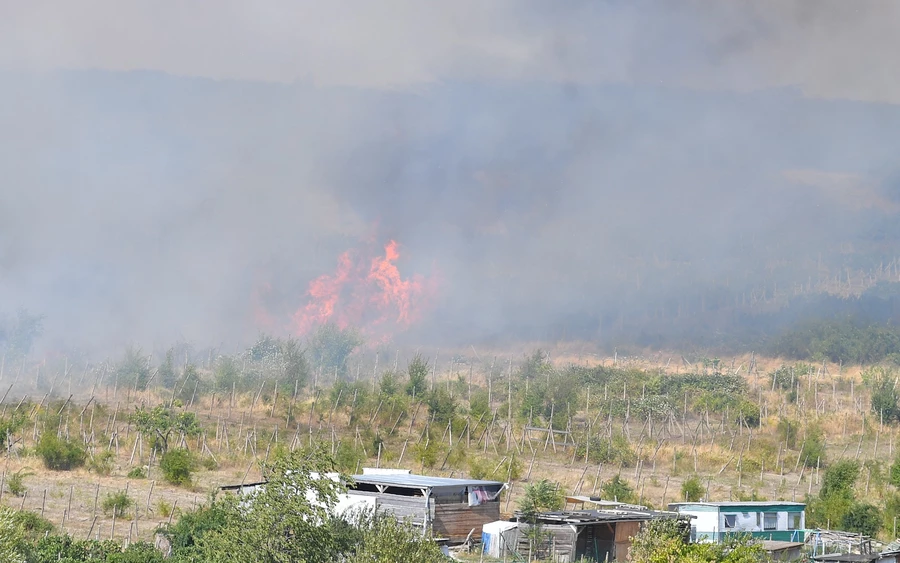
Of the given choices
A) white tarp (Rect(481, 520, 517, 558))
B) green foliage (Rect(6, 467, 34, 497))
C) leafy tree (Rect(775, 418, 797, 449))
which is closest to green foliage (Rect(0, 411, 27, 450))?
green foliage (Rect(6, 467, 34, 497))

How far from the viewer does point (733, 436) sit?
8675 centimetres

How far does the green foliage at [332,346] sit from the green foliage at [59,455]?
59.1 meters

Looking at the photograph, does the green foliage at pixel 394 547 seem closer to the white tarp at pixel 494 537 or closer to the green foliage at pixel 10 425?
the white tarp at pixel 494 537

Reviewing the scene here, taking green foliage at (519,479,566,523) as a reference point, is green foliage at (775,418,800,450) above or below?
above

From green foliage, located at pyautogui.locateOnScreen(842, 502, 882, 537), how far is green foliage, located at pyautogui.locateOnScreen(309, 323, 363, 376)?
77.2 m

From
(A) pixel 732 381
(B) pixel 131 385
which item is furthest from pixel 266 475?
(A) pixel 732 381

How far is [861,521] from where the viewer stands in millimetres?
53188

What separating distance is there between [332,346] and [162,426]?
60.8 metres

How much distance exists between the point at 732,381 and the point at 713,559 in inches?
3645

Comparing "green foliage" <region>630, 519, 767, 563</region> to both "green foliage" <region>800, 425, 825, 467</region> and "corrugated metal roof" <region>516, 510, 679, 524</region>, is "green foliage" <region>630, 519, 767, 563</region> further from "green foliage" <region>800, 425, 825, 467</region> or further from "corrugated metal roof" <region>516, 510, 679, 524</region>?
"green foliage" <region>800, 425, 825, 467</region>

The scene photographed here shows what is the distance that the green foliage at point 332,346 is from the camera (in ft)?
416

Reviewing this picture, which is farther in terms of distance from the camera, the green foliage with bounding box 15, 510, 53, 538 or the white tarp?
the white tarp

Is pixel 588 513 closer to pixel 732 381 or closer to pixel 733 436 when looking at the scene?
pixel 733 436

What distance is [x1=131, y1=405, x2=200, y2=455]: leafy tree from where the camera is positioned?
69000 millimetres
